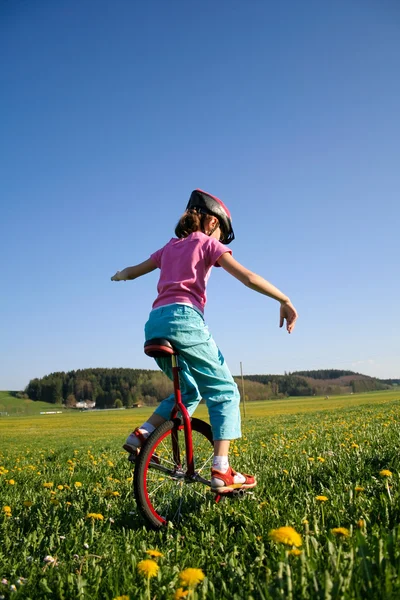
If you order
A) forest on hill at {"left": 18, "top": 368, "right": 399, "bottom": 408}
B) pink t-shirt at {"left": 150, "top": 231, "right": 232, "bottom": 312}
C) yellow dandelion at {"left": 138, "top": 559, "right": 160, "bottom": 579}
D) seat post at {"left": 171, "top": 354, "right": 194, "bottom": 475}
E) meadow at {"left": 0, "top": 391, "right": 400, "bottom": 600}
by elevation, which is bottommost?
forest on hill at {"left": 18, "top": 368, "right": 399, "bottom": 408}

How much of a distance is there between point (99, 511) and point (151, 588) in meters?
1.73

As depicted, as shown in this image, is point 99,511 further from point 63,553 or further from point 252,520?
point 252,520

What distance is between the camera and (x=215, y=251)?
3.50 m

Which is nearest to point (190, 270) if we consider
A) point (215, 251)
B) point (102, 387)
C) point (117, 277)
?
point (215, 251)

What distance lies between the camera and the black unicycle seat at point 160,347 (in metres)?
3.25

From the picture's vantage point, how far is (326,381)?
192250 mm

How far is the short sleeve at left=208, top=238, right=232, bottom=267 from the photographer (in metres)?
3.48

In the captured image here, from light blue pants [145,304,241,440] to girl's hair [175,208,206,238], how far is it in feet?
2.49

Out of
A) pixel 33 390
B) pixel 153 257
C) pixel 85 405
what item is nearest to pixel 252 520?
pixel 153 257

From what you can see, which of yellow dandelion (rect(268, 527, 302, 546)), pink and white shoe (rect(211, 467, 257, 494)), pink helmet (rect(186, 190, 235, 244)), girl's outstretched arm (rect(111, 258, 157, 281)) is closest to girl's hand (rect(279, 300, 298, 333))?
pink helmet (rect(186, 190, 235, 244))

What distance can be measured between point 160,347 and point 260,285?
0.85 meters

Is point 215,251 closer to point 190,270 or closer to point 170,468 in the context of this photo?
point 190,270

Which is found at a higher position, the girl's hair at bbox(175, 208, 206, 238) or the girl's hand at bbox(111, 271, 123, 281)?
the girl's hair at bbox(175, 208, 206, 238)

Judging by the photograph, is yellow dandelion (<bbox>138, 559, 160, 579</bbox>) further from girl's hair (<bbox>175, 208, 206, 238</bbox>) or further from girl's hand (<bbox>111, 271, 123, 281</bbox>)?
girl's hand (<bbox>111, 271, 123, 281</bbox>)
